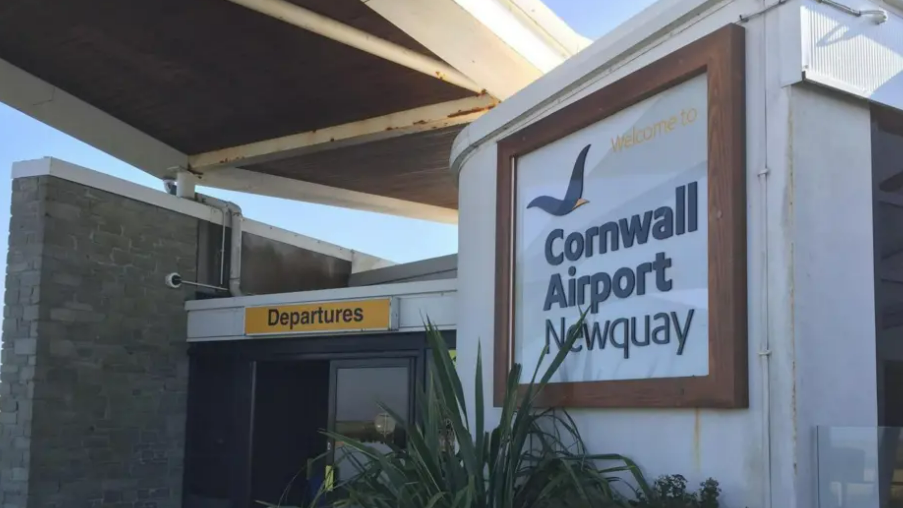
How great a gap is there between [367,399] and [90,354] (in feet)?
10.00

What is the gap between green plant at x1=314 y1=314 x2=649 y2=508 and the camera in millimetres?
4453

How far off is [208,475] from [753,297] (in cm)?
792

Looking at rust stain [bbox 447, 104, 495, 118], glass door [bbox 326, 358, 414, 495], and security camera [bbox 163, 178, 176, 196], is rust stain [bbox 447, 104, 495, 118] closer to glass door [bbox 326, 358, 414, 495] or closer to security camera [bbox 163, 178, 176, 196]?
glass door [bbox 326, 358, 414, 495]

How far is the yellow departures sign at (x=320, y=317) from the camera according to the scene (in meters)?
8.90

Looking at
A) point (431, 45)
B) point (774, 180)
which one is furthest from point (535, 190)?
point (431, 45)

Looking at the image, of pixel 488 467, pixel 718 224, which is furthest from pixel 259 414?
pixel 718 224

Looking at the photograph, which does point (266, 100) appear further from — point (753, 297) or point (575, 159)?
point (753, 297)

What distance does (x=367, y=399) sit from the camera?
350 inches

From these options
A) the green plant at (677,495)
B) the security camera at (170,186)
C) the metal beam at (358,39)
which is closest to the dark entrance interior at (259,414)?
the security camera at (170,186)

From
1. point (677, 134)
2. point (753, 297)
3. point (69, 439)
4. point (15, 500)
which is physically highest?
point (677, 134)

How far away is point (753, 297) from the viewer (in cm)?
389

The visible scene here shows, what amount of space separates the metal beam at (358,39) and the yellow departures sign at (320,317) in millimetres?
2546

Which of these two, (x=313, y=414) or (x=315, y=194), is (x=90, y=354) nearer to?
(x=313, y=414)

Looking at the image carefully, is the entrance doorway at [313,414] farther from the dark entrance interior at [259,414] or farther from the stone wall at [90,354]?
the stone wall at [90,354]
